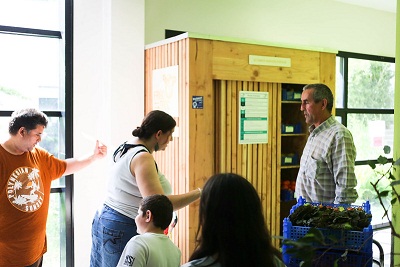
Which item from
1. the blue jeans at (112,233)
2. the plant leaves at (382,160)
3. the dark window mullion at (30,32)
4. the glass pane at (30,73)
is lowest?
the blue jeans at (112,233)

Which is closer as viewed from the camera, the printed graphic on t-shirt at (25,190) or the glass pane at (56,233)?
the printed graphic on t-shirt at (25,190)

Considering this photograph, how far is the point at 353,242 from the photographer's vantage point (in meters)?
1.79

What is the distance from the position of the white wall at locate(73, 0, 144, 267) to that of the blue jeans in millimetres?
1397

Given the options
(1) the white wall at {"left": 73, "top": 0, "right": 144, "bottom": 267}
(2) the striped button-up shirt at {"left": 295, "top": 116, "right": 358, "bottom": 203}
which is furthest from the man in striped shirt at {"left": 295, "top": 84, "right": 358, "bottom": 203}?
(1) the white wall at {"left": 73, "top": 0, "right": 144, "bottom": 267}

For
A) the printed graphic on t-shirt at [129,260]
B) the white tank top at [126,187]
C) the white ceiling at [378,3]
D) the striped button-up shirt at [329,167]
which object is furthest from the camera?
the white ceiling at [378,3]

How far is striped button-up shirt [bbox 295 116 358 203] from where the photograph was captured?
2.72m

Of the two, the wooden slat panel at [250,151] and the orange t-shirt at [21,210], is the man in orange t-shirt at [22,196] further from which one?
the wooden slat panel at [250,151]

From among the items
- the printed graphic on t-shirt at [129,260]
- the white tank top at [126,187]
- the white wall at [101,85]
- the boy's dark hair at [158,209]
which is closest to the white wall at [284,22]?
the white wall at [101,85]

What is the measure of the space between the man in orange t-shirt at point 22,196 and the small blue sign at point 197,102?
1.21 meters

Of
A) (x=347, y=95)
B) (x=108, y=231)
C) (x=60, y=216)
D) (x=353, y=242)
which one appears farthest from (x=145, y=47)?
(x=347, y=95)

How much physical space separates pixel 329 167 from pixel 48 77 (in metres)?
2.62

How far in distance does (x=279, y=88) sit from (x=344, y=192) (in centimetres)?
168

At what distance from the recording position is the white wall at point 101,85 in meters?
3.93

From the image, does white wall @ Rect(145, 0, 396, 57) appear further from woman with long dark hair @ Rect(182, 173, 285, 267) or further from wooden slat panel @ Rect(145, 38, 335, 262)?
woman with long dark hair @ Rect(182, 173, 285, 267)
